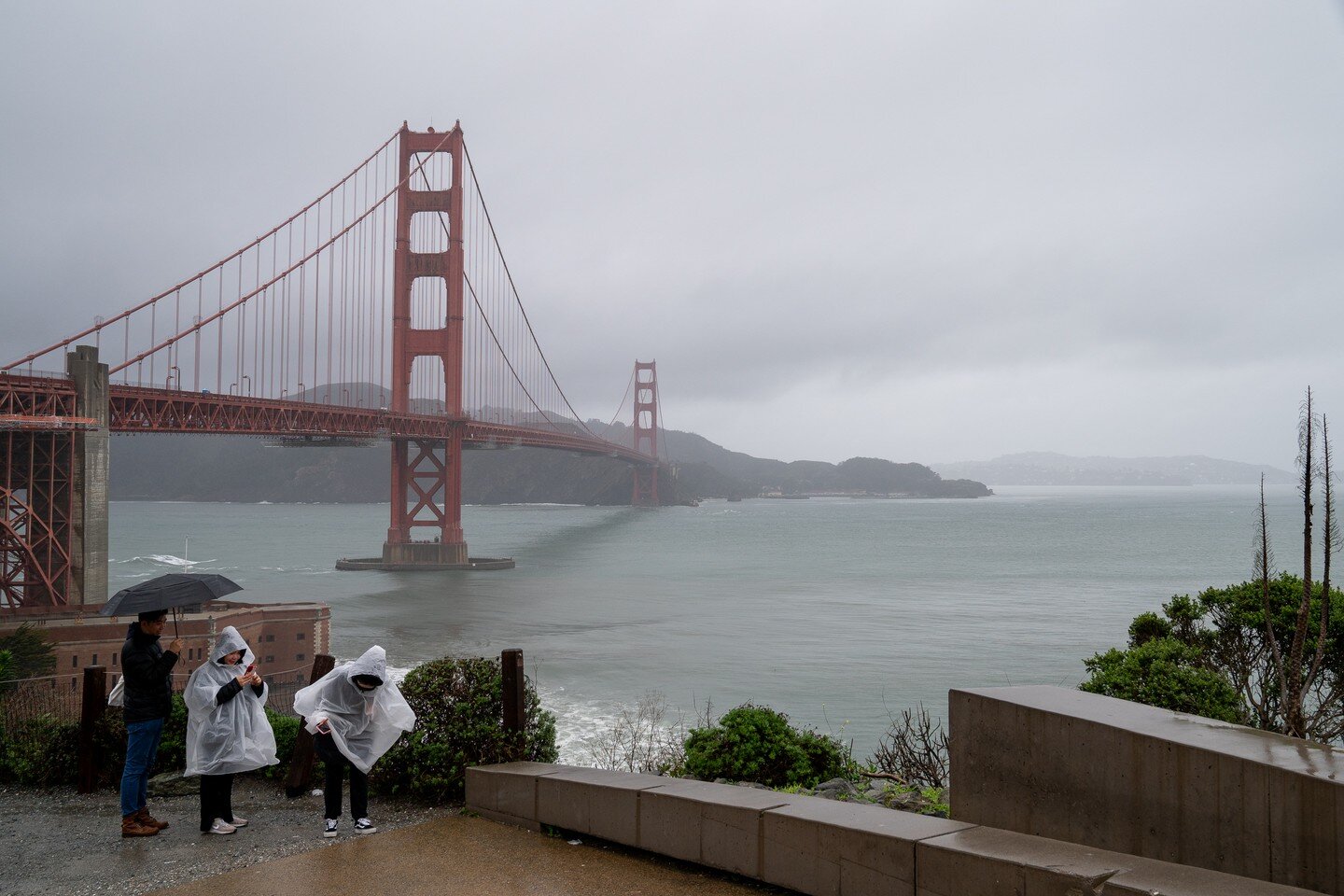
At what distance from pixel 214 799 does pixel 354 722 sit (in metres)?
0.84

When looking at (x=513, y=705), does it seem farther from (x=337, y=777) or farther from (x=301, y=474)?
(x=301, y=474)

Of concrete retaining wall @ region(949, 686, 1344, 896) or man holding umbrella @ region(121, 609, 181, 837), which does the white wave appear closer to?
man holding umbrella @ region(121, 609, 181, 837)

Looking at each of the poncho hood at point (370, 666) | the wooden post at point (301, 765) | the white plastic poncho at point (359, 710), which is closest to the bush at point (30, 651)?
the wooden post at point (301, 765)

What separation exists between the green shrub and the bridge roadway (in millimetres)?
17394

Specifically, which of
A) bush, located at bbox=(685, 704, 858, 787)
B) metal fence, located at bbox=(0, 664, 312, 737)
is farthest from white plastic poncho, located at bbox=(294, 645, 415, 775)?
metal fence, located at bbox=(0, 664, 312, 737)

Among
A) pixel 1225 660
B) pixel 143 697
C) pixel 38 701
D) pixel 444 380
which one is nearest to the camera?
pixel 143 697

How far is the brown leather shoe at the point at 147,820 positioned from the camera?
497cm

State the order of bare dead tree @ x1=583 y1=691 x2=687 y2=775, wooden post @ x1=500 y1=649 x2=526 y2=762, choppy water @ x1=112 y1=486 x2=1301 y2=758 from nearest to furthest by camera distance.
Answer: wooden post @ x1=500 y1=649 x2=526 y2=762 < bare dead tree @ x1=583 y1=691 x2=687 y2=775 < choppy water @ x1=112 y1=486 x2=1301 y2=758

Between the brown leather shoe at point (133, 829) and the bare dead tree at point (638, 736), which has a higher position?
the brown leather shoe at point (133, 829)

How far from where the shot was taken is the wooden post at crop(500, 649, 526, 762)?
538 centimetres

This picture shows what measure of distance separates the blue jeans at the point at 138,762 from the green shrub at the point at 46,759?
1520mm

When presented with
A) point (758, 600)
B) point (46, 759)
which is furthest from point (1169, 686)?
point (758, 600)

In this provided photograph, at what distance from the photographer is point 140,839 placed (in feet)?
16.2

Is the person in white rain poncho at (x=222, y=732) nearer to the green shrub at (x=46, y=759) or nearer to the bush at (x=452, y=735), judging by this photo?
the bush at (x=452, y=735)
